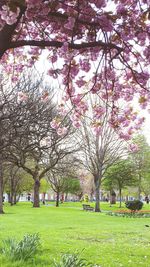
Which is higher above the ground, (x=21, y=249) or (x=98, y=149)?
(x=98, y=149)

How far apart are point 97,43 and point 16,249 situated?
15.6ft

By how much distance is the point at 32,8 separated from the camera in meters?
4.70

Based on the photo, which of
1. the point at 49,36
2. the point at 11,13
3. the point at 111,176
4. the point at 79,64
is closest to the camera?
the point at 11,13

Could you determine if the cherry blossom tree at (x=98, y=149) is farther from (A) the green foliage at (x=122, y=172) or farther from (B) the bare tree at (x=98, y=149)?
(A) the green foliage at (x=122, y=172)

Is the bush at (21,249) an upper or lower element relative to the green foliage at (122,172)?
lower

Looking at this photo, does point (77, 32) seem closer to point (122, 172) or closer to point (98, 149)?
point (98, 149)

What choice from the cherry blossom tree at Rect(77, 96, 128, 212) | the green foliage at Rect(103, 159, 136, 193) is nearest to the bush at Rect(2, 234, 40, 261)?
the cherry blossom tree at Rect(77, 96, 128, 212)

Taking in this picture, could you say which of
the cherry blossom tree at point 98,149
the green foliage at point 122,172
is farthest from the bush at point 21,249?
the green foliage at point 122,172

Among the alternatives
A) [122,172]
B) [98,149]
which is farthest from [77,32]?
[122,172]

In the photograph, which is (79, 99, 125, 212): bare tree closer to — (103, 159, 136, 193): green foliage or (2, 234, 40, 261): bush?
(103, 159, 136, 193): green foliage

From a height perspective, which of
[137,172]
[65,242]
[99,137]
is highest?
[99,137]

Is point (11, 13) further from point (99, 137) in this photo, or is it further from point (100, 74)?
point (99, 137)

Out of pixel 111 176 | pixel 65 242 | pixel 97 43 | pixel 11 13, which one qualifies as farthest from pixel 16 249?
pixel 111 176

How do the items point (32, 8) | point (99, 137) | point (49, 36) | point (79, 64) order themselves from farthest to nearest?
point (99, 137), point (79, 64), point (49, 36), point (32, 8)
